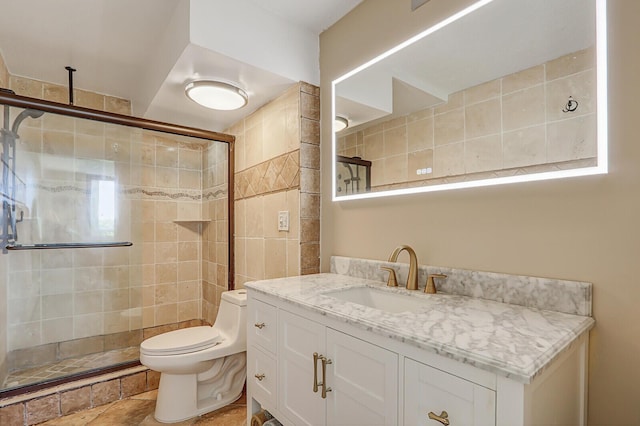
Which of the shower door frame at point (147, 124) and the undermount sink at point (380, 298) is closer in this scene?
the undermount sink at point (380, 298)

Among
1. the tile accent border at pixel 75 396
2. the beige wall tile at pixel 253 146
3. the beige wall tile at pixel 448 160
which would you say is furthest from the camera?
the beige wall tile at pixel 253 146

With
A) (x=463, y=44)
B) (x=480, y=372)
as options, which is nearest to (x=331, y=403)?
(x=480, y=372)

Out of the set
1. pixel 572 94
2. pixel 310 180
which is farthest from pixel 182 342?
pixel 572 94

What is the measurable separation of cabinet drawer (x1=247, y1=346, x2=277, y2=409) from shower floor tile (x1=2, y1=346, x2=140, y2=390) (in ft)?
4.10

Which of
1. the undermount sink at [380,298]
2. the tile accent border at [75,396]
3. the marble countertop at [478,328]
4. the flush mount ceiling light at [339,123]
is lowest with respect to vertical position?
the tile accent border at [75,396]

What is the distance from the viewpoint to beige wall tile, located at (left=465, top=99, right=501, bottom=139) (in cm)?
116

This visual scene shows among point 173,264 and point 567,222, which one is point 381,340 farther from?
point 173,264

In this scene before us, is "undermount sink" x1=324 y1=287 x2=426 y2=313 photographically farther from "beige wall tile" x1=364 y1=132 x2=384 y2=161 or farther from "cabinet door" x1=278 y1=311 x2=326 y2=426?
"beige wall tile" x1=364 y1=132 x2=384 y2=161

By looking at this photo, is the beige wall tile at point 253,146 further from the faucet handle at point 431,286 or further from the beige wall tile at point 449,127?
the faucet handle at point 431,286

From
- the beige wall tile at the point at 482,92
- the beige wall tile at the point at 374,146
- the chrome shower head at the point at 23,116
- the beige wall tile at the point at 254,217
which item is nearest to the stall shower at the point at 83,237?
the chrome shower head at the point at 23,116

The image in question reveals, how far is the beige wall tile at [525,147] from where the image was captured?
1042mm

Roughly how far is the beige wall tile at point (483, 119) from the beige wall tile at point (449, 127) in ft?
0.08

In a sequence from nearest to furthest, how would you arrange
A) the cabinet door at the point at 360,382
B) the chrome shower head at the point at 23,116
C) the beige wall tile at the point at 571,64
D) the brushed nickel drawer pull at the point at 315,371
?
the cabinet door at the point at 360,382 < the beige wall tile at the point at 571,64 < the brushed nickel drawer pull at the point at 315,371 < the chrome shower head at the point at 23,116

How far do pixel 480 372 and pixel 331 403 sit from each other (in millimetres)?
561
